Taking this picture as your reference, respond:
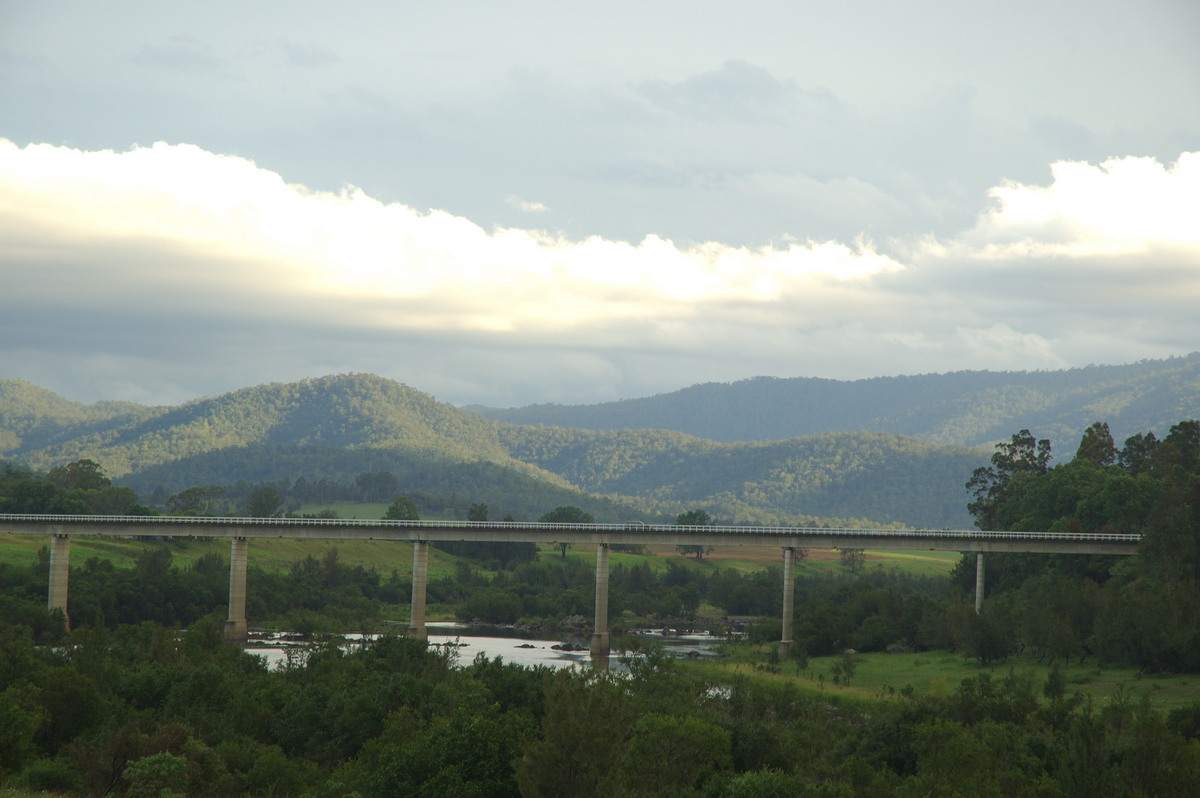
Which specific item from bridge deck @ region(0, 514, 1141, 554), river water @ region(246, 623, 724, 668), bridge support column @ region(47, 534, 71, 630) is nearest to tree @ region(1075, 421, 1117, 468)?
bridge deck @ region(0, 514, 1141, 554)

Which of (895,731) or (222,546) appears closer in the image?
(895,731)

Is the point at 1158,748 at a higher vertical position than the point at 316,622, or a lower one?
higher

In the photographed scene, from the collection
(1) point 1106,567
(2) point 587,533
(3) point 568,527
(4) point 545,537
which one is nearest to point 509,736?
(4) point 545,537

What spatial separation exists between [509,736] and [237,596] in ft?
280

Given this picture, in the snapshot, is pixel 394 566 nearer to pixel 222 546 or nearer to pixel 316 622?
pixel 222 546

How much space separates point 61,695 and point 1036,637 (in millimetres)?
77738

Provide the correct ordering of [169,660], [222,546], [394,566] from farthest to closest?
1. [394,566]
2. [222,546]
3. [169,660]

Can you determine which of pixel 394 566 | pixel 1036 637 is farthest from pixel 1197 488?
pixel 394 566

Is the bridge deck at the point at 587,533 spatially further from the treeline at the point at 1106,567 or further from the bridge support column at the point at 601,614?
the treeline at the point at 1106,567

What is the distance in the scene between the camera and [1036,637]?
10238 cm

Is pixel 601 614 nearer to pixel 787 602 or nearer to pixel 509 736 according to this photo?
pixel 787 602

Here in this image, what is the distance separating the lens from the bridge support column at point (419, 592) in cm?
12394

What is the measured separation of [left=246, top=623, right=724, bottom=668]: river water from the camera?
363 ft

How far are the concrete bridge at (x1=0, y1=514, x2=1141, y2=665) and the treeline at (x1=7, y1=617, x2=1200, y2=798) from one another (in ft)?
134
